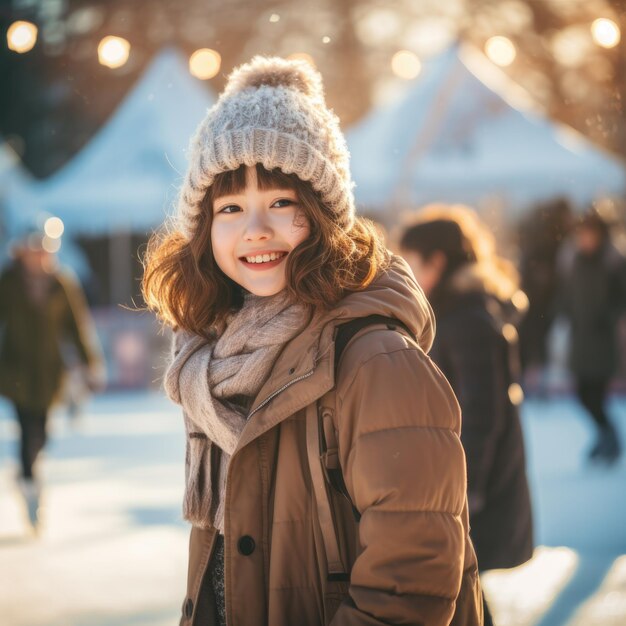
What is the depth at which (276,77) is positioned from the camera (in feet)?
7.34

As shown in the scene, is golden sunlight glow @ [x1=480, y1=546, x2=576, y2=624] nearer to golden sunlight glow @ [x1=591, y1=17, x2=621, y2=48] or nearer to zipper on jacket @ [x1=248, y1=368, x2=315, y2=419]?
golden sunlight glow @ [x1=591, y1=17, x2=621, y2=48]

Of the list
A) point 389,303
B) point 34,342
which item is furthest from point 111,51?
point 389,303

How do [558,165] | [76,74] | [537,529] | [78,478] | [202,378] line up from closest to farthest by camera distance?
[202,378], [76,74], [537,529], [78,478], [558,165]

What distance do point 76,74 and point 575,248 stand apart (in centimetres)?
550

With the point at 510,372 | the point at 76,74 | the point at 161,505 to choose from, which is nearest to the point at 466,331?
the point at 510,372

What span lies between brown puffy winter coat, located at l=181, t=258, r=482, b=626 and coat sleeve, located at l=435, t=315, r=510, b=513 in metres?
1.43

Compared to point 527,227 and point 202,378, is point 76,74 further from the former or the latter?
point 527,227

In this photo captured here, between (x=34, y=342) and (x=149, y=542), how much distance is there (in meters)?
1.62

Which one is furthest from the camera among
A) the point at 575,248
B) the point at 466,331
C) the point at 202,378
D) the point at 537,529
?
the point at 575,248

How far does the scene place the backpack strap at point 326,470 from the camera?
1876 mm

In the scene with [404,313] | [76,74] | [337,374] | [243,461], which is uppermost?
[76,74]

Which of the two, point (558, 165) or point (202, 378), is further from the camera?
point (558, 165)

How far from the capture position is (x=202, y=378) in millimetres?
2066

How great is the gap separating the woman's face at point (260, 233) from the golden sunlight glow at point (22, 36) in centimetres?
249
